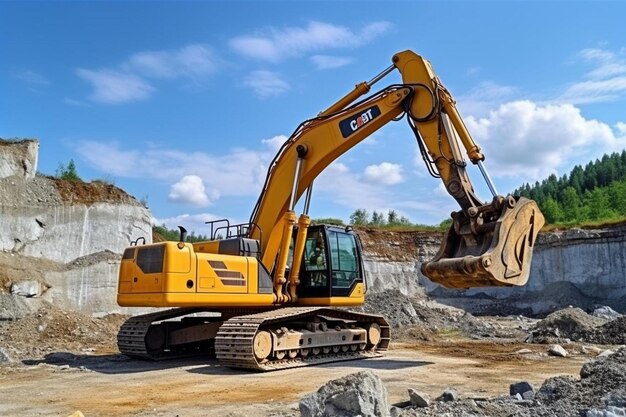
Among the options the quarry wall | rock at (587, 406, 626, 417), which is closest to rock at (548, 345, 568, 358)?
rock at (587, 406, 626, 417)

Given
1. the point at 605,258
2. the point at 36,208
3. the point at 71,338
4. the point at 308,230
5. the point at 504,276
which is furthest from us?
the point at 605,258

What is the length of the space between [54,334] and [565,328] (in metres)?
12.7

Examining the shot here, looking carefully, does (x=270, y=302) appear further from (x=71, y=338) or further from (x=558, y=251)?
(x=558, y=251)

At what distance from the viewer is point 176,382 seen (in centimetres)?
844

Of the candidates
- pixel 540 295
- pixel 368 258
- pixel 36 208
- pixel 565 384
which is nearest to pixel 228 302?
pixel 565 384

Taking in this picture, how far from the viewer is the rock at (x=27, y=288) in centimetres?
1512

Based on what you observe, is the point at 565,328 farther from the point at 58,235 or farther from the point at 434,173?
the point at 58,235

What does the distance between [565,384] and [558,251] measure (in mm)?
27583

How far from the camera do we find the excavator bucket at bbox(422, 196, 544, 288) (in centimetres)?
834

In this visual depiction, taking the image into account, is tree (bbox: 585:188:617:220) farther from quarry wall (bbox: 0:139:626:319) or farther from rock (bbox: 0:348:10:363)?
rock (bbox: 0:348:10:363)

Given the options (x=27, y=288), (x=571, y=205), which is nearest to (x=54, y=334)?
(x=27, y=288)

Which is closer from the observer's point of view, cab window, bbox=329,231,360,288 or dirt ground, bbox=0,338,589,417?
dirt ground, bbox=0,338,589,417

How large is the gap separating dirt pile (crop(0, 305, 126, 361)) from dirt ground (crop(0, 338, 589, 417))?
1183 millimetres

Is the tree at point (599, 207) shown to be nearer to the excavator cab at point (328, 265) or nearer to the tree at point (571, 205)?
Result: the tree at point (571, 205)
